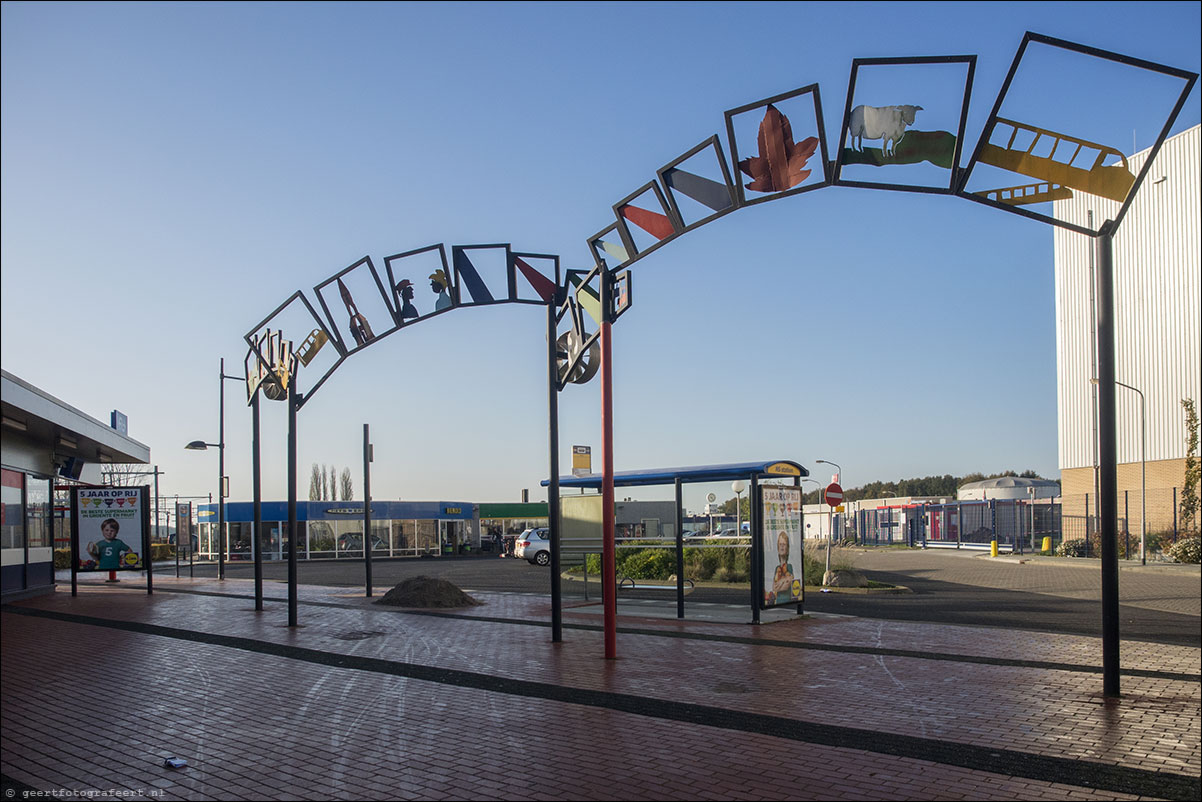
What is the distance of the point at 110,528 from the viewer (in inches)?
854

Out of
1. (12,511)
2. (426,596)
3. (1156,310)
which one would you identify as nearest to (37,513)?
(12,511)

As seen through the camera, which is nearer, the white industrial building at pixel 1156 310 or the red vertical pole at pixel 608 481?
the red vertical pole at pixel 608 481

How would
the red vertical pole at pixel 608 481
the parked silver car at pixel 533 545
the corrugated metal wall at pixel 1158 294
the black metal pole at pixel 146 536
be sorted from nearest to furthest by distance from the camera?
the red vertical pole at pixel 608 481
the black metal pole at pixel 146 536
the corrugated metal wall at pixel 1158 294
the parked silver car at pixel 533 545

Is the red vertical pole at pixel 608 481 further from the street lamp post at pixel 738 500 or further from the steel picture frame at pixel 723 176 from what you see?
the street lamp post at pixel 738 500

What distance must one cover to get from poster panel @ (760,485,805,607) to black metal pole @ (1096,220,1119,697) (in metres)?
6.51

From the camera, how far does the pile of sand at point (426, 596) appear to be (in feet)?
58.7

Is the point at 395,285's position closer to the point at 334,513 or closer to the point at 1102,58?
the point at 1102,58

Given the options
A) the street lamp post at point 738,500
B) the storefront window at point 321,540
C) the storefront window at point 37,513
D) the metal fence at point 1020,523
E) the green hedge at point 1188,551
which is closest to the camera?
the street lamp post at point 738,500

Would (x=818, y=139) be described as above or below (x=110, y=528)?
above

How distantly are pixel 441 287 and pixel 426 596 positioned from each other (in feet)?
21.9

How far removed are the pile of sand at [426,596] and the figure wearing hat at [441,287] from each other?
20.7ft

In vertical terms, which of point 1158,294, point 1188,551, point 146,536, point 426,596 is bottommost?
point 1188,551

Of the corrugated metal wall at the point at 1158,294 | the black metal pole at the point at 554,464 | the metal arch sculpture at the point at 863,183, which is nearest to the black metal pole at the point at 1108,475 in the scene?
the metal arch sculpture at the point at 863,183

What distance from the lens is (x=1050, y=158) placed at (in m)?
8.59
